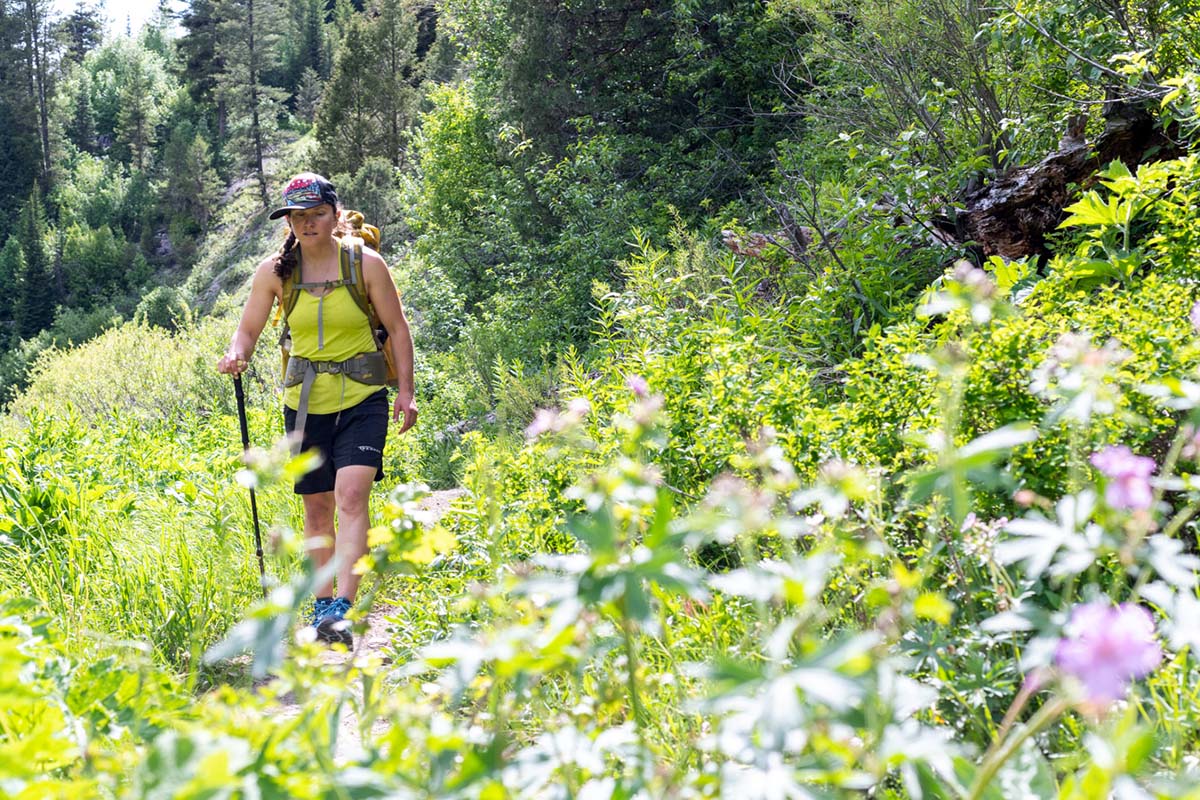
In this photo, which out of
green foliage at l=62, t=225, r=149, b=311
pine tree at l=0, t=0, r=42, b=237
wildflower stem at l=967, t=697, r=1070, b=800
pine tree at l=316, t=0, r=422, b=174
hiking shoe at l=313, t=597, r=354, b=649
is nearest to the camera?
wildflower stem at l=967, t=697, r=1070, b=800

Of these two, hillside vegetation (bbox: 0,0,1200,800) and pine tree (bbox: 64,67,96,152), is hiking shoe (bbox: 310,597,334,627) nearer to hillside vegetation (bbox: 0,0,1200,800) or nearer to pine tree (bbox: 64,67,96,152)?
hillside vegetation (bbox: 0,0,1200,800)

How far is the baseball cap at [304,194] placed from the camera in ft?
12.9

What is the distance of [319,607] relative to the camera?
3.80 m

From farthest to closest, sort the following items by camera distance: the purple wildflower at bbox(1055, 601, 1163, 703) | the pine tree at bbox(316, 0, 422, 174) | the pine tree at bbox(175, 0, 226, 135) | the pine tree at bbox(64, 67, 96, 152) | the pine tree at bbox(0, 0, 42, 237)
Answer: the pine tree at bbox(64, 67, 96, 152) < the pine tree at bbox(175, 0, 226, 135) < the pine tree at bbox(0, 0, 42, 237) < the pine tree at bbox(316, 0, 422, 174) < the purple wildflower at bbox(1055, 601, 1163, 703)

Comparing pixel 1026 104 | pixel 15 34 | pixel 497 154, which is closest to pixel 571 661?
pixel 1026 104

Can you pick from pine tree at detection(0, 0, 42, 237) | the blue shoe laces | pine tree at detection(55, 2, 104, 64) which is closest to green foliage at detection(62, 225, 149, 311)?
pine tree at detection(0, 0, 42, 237)

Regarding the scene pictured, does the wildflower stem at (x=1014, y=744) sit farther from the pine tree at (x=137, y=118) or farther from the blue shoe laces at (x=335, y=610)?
the pine tree at (x=137, y=118)

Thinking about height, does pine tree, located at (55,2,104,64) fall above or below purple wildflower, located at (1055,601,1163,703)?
below

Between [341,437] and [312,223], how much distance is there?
32.9 inches

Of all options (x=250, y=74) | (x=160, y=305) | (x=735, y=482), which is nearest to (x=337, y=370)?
(x=735, y=482)

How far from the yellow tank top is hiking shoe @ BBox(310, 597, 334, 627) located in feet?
2.36

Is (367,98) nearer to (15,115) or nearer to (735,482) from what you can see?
(15,115)

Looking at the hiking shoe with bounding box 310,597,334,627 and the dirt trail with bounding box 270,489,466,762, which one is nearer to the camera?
the dirt trail with bounding box 270,489,466,762

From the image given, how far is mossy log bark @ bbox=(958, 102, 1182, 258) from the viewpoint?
181 inches
